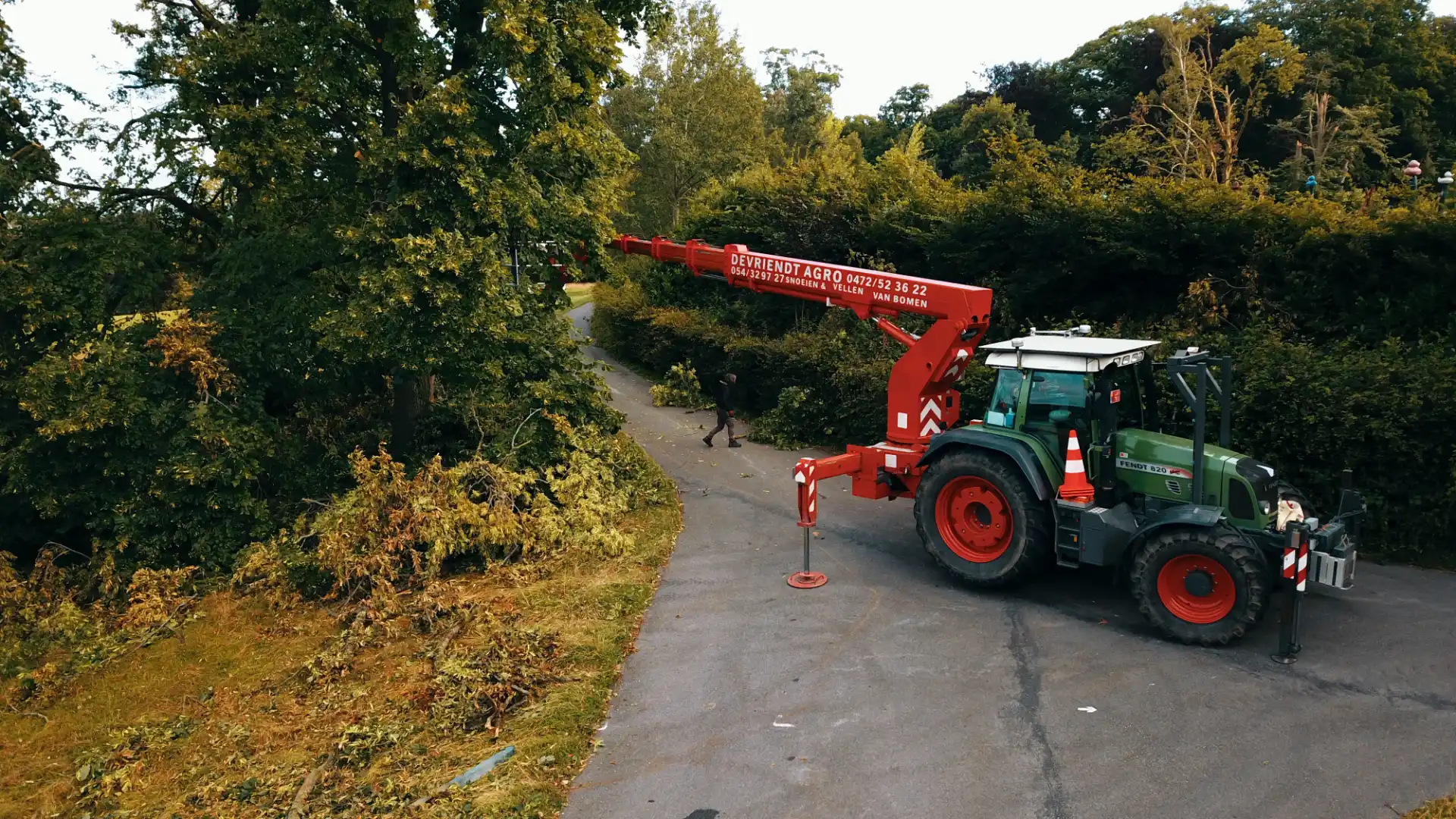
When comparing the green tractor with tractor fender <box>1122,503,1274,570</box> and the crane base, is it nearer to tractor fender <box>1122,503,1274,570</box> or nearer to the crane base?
tractor fender <box>1122,503,1274,570</box>

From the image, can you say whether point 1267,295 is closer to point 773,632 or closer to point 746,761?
point 773,632

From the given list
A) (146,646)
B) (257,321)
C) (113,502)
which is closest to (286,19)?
(257,321)

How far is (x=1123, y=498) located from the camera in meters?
8.61

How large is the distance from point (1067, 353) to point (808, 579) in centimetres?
359

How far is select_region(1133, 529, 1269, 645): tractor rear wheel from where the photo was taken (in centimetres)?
750

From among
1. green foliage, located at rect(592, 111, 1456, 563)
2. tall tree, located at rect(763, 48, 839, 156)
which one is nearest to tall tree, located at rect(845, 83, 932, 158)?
tall tree, located at rect(763, 48, 839, 156)

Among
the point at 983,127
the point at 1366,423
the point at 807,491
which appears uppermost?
the point at 983,127

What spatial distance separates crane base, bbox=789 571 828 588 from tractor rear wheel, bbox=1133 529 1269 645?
3.16 metres

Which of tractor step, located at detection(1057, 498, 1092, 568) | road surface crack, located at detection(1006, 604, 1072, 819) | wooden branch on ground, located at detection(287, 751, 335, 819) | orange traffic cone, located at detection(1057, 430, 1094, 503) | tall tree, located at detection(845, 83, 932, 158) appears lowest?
wooden branch on ground, located at detection(287, 751, 335, 819)

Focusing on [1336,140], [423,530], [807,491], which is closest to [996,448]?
[807,491]

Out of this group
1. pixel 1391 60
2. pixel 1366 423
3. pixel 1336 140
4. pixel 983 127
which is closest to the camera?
pixel 1366 423

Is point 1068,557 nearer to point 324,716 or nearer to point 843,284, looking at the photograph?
point 843,284

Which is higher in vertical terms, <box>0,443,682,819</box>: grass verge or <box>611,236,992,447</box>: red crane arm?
<box>611,236,992,447</box>: red crane arm

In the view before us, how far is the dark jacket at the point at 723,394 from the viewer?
52.5 feet
